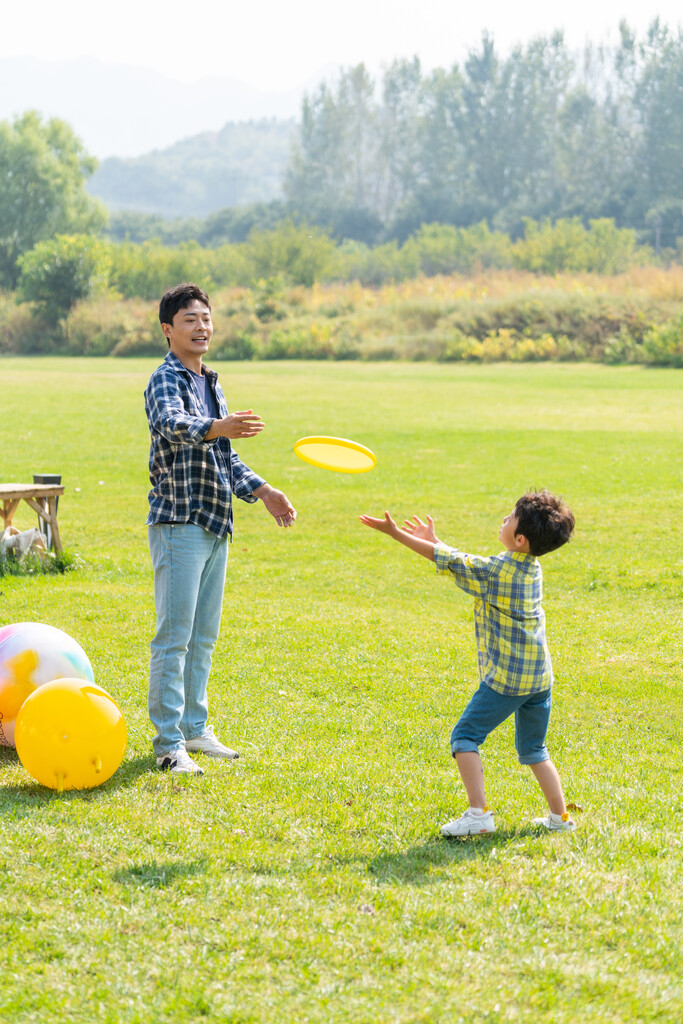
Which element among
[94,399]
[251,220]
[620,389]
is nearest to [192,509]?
[94,399]

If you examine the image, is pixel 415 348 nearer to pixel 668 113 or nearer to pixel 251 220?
pixel 668 113

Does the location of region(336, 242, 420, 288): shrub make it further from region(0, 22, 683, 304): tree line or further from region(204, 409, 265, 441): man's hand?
region(204, 409, 265, 441): man's hand

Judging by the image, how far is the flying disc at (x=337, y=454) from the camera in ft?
17.8

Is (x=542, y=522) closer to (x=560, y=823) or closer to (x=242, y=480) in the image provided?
(x=560, y=823)

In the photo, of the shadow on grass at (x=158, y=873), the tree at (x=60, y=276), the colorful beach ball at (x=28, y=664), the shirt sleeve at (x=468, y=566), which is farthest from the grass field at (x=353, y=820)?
the tree at (x=60, y=276)

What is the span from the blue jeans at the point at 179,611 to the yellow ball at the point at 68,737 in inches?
13.9

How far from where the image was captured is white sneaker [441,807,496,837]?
14.3 ft

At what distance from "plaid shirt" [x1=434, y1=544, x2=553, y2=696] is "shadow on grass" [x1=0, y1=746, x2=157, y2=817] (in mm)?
1876

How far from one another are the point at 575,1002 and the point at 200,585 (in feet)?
9.22

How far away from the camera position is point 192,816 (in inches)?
179

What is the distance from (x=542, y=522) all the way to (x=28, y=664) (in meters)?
2.85

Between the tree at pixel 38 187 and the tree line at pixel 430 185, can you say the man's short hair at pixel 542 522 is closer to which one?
the tree line at pixel 430 185

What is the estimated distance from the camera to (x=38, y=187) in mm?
80125

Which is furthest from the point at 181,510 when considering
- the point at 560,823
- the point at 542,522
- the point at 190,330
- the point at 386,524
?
the point at 560,823
